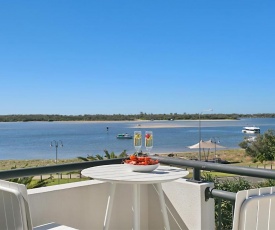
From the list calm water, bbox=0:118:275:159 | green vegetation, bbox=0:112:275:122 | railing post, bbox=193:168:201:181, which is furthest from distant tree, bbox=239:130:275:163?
railing post, bbox=193:168:201:181

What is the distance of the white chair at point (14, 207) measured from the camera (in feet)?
4.45

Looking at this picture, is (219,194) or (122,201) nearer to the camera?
(219,194)

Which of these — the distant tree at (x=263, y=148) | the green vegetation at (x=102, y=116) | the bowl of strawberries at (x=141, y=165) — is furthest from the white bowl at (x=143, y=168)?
the green vegetation at (x=102, y=116)

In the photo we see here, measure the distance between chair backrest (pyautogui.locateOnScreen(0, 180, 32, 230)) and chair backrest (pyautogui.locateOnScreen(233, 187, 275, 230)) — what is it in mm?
829

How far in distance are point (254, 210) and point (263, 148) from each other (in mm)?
32544

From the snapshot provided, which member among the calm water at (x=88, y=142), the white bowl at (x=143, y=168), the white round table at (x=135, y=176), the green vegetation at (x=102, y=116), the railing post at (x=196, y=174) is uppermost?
the green vegetation at (x=102, y=116)

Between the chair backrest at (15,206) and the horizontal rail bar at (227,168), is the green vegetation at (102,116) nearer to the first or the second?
the horizontal rail bar at (227,168)

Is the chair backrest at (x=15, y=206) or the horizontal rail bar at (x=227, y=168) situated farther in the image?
the horizontal rail bar at (x=227, y=168)

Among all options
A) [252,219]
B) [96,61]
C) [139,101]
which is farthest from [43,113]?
[252,219]

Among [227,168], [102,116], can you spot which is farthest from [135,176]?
[102,116]

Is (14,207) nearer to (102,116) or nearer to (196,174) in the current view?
(196,174)

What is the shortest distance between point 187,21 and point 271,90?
19270 mm

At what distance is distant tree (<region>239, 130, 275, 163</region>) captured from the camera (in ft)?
97.2

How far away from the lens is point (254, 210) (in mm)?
1198
